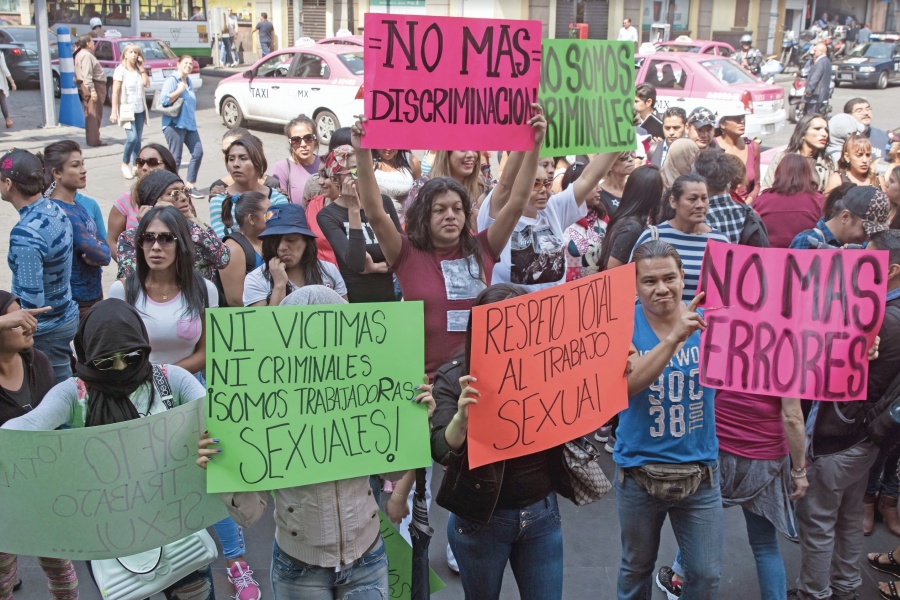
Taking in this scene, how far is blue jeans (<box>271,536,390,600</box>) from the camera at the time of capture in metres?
3.14

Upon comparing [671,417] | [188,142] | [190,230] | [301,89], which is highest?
[301,89]

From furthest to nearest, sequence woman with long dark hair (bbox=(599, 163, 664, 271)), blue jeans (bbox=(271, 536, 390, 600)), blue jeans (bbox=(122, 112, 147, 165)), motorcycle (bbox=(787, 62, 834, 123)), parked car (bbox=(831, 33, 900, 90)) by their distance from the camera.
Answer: parked car (bbox=(831, 33, 900, 90))
motorcycle (bbox=(787, 62, 834, 123))
blue jeans (bbox=(122, 112, 147, 165))
woman with long dark hair (bbox=(599, 163, 664, 271))
blue jeans (bbox=(271, 536, 390, 600))

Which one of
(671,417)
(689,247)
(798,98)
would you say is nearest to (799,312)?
Answer: (671,417)

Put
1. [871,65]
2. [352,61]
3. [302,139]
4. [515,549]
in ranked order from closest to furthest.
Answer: [515,549] → [302,139] → [352,61] → [871,65]

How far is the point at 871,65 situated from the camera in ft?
92.0

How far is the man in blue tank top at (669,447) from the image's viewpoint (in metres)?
3.63

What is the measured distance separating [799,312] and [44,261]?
3737 mm

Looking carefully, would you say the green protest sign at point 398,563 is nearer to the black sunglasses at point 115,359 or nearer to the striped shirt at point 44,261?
the black sunglasses at point 115,359

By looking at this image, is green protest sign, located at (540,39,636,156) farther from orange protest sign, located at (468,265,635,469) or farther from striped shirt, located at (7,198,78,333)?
striped shirt, located at (7,198,78,333)

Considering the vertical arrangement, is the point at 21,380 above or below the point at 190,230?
below

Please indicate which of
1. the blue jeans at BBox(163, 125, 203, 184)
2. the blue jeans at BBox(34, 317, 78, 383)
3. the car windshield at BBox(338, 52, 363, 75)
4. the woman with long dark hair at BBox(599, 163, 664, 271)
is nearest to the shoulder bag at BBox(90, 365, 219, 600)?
the blue jeans at BBox(34, 317, 78, 383)

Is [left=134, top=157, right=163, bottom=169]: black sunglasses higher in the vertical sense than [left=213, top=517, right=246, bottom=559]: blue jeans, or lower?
higher

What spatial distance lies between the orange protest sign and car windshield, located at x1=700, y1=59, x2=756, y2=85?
1354 cm

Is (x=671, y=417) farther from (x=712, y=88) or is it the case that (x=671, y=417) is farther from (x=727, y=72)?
(x=727, y=72)
